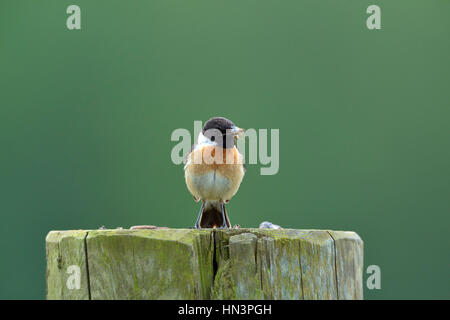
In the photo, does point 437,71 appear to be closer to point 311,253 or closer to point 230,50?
point 230,50

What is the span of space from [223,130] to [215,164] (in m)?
0.27

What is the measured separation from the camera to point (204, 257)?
8.12 feet

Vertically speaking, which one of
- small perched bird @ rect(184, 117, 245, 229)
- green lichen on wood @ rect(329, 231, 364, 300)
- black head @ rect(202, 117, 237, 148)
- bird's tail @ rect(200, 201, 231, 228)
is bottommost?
bird's tail @ rect(200, 201, 231, 228)

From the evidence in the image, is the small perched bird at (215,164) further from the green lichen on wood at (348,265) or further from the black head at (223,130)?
the green lichen on wood at (348,265)

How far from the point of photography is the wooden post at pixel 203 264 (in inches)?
93.7

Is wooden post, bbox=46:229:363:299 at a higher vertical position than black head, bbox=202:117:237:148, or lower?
lower

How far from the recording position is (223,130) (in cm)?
465

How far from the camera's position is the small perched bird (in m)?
4.66

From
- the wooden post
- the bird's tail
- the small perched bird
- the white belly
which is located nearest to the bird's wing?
the small perched bird

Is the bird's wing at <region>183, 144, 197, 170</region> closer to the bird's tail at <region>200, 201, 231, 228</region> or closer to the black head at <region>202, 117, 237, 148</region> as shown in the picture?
the black head at <region>202, 117, 237, 148</region>

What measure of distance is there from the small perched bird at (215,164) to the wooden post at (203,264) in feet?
7.10

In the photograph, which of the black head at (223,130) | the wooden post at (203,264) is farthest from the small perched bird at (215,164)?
→ the wooden post at (203,264)

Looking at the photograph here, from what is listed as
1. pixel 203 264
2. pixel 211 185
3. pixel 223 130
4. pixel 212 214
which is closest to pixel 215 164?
pixel 211 185
